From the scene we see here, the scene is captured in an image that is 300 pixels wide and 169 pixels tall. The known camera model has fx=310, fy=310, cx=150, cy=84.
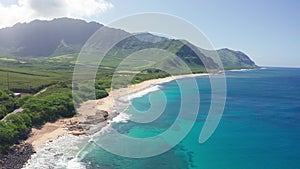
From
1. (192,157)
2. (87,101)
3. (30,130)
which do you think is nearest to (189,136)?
(192,157)

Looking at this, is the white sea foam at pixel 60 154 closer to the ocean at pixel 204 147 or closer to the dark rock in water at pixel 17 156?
the ocean at pixel 204 147

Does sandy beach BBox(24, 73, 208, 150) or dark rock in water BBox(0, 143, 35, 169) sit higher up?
dark rock in water BBox(0, 143, 35, 169)

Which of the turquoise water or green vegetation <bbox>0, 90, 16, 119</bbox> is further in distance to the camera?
green vegetation <bbox>0, 90, 16, 119</bbox>

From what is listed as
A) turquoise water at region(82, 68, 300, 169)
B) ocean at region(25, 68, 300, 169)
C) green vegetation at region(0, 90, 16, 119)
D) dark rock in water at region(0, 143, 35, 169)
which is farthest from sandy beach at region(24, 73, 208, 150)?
green vegetation at region(0, 90, 16, 119)

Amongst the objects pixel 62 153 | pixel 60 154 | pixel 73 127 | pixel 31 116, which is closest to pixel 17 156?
pixel 60 154

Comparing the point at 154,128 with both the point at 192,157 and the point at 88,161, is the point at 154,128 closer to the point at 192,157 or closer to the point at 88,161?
the point at 192,157

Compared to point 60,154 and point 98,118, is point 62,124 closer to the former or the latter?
point 98,118

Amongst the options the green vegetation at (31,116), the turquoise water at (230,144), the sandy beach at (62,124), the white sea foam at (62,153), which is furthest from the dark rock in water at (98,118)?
the white sea foam at (62,153)

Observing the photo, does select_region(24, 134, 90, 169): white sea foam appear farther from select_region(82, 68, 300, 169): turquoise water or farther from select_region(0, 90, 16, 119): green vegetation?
select_region(0, 90, 16, 119): green vegetation
